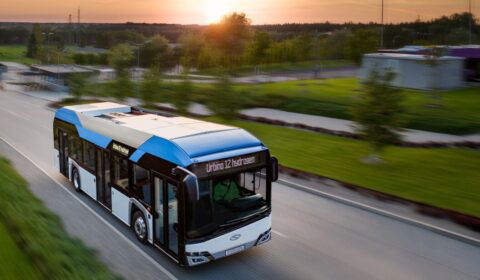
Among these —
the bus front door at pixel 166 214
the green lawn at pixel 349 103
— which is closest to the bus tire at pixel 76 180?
the bus front door at pixel 166 214

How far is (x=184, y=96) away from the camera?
3216cm

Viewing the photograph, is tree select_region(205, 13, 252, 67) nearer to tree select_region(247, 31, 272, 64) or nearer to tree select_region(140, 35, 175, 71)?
tree select_region(247, 31, 272, 64)

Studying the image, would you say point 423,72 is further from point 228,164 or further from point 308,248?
point 228,164

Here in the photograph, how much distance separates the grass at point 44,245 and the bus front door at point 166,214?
5.48 feet

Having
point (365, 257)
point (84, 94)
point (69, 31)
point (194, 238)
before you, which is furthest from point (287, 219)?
point (69, 31)

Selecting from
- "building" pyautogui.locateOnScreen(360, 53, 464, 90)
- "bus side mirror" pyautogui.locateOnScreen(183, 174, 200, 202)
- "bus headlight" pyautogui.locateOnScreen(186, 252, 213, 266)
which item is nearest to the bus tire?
"bus headlight" pyautogui.locateOnScreen(186, 252, 213, 266)

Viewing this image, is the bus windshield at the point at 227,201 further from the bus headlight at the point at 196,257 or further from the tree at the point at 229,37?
the tree at the point at 229,37

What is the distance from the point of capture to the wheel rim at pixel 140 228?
445 inches

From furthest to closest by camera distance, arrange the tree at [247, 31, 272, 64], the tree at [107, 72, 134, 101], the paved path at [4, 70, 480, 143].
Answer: the tree at [247, 31, 272, 64], the tree at [107, 72, 134, 101], the paved path at [4, 70, 480, 143]

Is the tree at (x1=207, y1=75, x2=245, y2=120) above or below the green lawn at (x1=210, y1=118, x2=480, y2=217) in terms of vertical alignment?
above

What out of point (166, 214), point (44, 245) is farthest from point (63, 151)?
point (44, 245)

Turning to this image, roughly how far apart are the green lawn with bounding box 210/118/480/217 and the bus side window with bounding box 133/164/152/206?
7977 mm

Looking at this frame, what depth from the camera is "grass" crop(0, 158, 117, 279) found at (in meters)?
7.12

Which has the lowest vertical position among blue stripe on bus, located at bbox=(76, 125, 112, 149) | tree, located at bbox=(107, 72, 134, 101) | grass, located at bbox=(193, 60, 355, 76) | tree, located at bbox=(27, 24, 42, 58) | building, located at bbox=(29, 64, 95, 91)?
blue stripe on bus, located at bbox=(76, 125, 112, 149)
